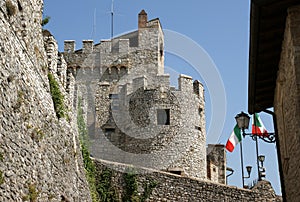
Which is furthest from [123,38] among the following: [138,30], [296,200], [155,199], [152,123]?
[296,200]

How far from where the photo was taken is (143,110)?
25.1m

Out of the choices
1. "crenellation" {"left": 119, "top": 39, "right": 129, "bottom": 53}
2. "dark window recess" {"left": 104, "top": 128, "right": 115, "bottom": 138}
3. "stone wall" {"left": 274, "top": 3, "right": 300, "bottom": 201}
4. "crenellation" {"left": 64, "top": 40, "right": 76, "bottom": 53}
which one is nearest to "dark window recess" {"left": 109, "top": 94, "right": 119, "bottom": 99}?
"dark window recess" {"left": 104, "top": 128, "right": 115, "bottom": 138}

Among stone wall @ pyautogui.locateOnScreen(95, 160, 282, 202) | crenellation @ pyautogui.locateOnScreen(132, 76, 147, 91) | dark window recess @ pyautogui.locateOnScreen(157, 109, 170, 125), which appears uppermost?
crenellation @ pyautogui.locateOnScreen(132, 76, 147, 91)

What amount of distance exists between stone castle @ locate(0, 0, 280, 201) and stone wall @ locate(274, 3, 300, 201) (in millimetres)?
4827

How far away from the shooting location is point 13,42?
11.3m

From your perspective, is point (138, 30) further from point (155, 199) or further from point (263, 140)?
point (263, 140)

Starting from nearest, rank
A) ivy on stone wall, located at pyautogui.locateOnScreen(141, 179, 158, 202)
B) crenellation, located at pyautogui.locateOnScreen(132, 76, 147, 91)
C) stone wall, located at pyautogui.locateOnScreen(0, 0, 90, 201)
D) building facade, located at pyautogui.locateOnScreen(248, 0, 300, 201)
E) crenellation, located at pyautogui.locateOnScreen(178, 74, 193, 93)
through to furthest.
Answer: building facade, located at pyautogui.locateOnScreen(248, 0, 300, 201) < stone wall, located at pyautogui.locateOnScreen(0, 0, 90, 201) < ivy on stone wall, located at pyautogui.locateOnScreen(141, 179, 158, 202) < crenellation, located at pyautogui.locateOnScreen(178, 74, 193, 93) < crenellation, located at pyautogui.locateOnScreen(132, 76, 147, 91)

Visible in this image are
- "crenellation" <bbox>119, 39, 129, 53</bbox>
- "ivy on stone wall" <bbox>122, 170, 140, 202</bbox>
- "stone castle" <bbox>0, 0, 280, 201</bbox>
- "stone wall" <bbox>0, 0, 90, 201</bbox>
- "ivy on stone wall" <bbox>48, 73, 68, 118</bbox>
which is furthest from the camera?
"crenellation" <bbox>119, 39, 129, 53</bbox>

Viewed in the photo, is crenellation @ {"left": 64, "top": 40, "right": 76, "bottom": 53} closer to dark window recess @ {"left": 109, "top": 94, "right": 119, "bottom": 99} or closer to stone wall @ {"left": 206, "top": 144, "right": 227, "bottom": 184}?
dark window recess @ {"left": 109, "top": 94, "right": 119, "bottom": 99}

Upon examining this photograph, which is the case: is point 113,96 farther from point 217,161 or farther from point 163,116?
point 217,161

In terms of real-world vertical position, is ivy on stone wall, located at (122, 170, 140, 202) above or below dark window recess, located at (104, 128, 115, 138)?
below

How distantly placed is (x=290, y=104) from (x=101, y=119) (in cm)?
1953

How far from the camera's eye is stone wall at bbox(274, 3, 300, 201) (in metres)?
8.12

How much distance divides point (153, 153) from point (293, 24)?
1648cm
